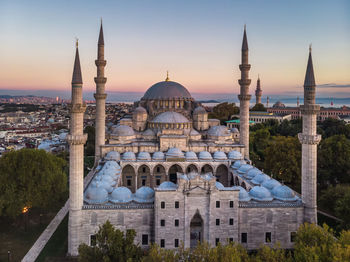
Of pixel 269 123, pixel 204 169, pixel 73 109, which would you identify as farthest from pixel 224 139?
pixel 269 123

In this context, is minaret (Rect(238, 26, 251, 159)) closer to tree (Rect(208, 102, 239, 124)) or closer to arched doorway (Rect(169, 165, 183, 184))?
arched doorway (Rect(169, 165, 183, 184))

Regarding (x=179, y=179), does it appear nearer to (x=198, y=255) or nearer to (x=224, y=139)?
(x=198, y=255)

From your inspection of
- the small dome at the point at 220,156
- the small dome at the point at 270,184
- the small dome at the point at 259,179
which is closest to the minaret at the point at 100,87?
the small dome at the point at 220,156

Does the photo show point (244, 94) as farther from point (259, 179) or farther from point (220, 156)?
point (259, 179)

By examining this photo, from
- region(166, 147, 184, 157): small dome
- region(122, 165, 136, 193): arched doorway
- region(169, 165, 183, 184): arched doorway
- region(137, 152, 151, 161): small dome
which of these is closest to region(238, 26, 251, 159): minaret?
region(166, 147, 184, 157): small dome

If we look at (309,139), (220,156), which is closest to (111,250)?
(309,139)
